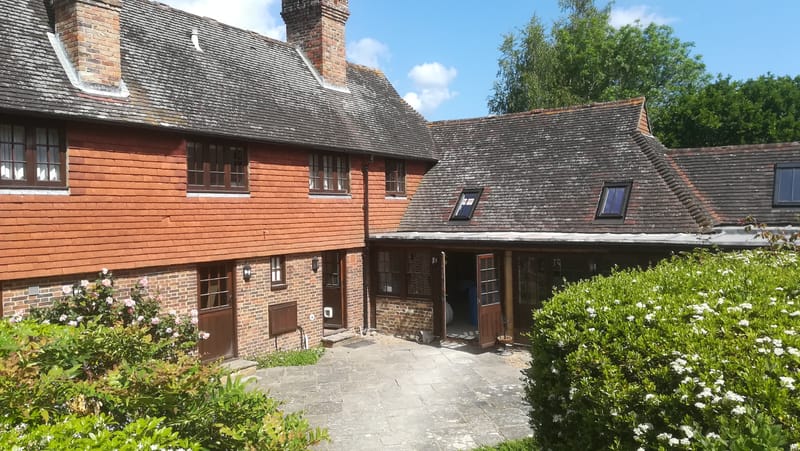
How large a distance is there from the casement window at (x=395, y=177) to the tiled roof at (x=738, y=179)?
7.95 meters

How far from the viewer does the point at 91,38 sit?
9969mm

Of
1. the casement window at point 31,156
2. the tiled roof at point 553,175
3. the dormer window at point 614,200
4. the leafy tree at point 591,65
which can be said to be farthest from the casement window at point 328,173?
the leafy tree at point 591,65

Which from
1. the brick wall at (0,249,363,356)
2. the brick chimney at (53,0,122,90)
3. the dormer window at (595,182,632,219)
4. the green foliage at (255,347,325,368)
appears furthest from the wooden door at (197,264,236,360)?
the dormer window at (595,182,632,219)

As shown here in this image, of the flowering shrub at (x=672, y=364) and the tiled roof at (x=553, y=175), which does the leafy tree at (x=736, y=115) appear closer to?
the tiled roof at (x=553, y=175)

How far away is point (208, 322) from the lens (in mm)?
11750

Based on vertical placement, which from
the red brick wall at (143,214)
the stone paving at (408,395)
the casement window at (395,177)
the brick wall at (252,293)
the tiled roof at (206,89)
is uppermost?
→ the tiled roof at (206,89)

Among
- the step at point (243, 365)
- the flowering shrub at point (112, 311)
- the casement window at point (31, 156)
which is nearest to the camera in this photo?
the casement window at point (31, 156)

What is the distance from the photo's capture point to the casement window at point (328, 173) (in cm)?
1417

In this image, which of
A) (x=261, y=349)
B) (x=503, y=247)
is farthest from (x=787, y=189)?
(x=261, y=349)

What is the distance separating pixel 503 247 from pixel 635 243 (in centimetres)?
309

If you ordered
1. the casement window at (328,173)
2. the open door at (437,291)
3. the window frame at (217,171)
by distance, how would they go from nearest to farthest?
the window frame at (217,171) < the casement window at (328,173) < the open door at (437,291)

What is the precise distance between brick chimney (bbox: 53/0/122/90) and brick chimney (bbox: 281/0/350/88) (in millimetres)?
→ 6760

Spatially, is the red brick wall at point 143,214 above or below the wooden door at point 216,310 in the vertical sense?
above

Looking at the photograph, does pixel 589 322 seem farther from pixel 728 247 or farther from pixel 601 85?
pixel 601 85
